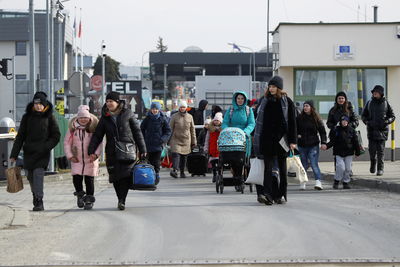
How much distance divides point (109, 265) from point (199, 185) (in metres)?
10.3

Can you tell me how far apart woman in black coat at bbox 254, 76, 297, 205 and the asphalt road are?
1.45 feet

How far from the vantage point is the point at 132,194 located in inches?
611

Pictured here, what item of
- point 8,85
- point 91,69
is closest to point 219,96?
point 8,85

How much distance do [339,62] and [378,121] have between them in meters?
9.23

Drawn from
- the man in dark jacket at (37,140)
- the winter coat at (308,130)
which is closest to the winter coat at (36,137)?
the man in dark jacket at (37,140)

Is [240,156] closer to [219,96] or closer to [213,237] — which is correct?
[213,237]

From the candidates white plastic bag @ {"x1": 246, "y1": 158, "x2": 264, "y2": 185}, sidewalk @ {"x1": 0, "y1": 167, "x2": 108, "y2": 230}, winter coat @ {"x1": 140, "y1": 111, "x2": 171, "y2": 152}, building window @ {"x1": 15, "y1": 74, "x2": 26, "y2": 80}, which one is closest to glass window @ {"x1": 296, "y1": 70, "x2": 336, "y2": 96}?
sidewalk @ {"x1": 0, "y1": 167, "x2": 108, "y2": 230}

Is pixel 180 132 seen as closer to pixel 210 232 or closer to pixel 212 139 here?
pixel 212 139

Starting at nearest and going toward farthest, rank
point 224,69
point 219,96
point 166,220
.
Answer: point 166,220
point 219,96
point 224,69

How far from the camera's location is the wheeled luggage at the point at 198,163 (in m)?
20.5

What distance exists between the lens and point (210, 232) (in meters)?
9.47

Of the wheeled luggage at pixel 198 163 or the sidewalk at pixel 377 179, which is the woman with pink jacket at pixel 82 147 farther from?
the wheeled luggage at pixel 198 163

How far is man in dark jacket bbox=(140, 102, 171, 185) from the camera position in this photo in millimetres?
18266

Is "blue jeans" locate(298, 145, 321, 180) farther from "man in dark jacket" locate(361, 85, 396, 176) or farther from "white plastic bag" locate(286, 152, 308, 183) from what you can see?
"man in dark jacket" locate(361, 85, 396, 176)
